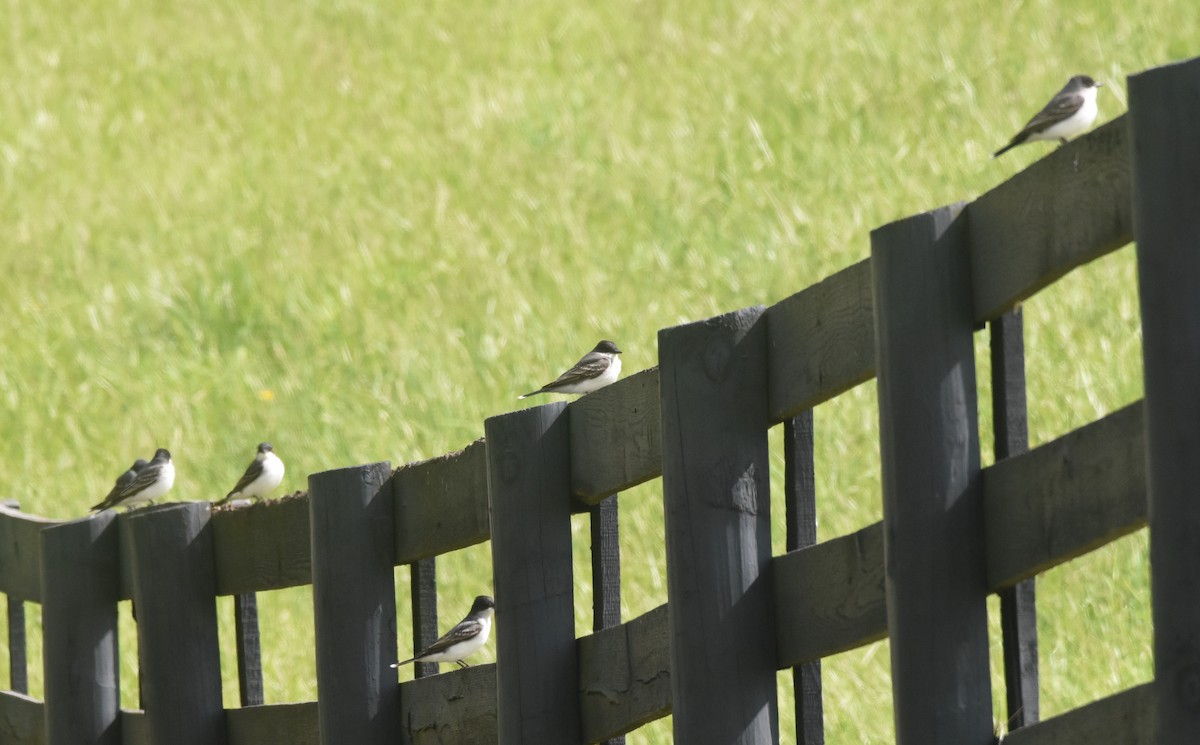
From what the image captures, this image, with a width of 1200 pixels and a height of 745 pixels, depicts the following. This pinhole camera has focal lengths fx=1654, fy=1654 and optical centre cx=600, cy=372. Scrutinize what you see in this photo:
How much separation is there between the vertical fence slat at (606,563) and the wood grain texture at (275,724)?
53.1 inches

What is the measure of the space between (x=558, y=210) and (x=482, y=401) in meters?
3.51

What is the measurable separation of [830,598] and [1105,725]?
26.4 inches

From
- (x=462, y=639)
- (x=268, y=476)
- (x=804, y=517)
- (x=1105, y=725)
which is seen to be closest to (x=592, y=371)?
(x=268, y=476)

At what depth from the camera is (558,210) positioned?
46.6 ft

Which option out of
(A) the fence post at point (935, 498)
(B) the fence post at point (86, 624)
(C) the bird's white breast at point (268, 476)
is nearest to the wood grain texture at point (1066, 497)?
(A) the fence post at point (935, 498)

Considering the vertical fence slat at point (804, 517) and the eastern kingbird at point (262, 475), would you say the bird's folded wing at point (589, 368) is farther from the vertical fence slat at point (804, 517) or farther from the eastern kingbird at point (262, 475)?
the vertical fence slat at point (804, 517)

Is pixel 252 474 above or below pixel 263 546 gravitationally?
above

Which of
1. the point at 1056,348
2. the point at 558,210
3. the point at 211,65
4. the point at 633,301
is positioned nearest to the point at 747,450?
the point at 1056,348

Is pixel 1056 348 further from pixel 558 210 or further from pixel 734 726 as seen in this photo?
pixel 734 726

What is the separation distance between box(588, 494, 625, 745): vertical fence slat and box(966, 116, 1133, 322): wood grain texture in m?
1.31

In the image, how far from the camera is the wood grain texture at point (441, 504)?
4383 mm

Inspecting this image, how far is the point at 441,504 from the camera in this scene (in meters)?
4.51

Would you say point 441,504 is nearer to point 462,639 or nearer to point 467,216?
point 462,639

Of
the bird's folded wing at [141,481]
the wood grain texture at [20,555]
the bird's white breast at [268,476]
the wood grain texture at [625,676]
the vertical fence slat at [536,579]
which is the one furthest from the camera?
the bird's folded wing at [141,481]
